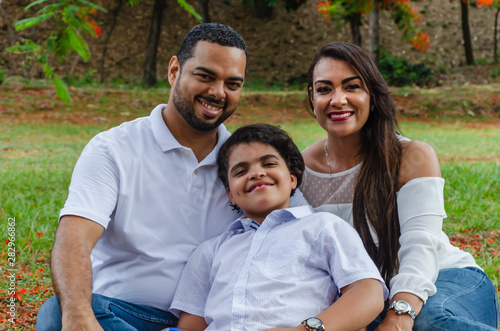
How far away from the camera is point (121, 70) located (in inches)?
687

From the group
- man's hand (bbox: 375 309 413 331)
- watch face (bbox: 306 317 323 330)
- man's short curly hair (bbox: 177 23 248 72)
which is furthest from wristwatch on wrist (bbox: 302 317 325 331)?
man's short curly hair (bbox: 177 23 248 72)

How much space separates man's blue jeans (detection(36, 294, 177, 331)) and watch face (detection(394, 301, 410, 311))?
96 centimetres

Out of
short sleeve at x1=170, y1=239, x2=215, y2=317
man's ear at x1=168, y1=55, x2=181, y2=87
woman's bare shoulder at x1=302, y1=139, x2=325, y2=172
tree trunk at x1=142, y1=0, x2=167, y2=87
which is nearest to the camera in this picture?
short sleeve at x1=170, y1=239, x2=215, y2=317

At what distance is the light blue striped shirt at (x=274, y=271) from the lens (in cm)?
215

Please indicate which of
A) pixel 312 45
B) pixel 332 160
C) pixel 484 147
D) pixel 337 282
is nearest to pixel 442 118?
pixel 484 147

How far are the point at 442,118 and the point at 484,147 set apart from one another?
3.14 metres

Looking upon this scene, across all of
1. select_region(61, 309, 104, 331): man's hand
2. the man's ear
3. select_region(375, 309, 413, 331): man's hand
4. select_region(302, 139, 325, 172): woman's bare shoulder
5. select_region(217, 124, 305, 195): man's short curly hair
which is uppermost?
the man's ear

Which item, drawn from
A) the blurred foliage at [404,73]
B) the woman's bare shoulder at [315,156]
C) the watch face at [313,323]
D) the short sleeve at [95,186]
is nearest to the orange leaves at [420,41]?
the blurred foliage at [404,73]

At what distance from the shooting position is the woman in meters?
2.29

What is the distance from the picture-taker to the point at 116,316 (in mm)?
2266

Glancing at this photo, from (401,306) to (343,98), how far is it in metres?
0.97

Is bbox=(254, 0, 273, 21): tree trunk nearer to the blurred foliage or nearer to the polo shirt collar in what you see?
the blurred foliage

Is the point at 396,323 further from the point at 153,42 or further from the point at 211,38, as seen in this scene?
the point at 153,42

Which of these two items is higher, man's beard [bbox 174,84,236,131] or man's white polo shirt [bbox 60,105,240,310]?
man's beard [bbox 174,84,236,131]
